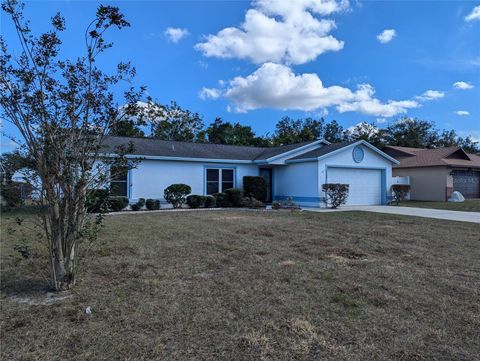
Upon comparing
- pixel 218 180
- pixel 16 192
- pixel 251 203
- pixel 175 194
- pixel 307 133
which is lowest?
pixel 251 203

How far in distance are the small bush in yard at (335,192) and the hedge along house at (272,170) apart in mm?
419

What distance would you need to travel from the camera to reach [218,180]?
1894 cm

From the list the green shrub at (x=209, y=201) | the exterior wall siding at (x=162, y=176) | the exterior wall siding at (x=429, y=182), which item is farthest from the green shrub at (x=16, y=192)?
the exterior wall siding at (x=429, y=182)

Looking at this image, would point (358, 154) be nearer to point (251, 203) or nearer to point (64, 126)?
point (251, 203)

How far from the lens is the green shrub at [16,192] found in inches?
173

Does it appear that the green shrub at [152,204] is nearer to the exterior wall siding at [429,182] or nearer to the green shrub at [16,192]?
the green shrub at [16,192]

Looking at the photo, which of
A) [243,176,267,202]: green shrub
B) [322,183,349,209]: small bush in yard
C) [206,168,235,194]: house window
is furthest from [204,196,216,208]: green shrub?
[322,183,349,209]: small bush in yard

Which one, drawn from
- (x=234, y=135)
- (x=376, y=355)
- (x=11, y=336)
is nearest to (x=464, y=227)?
(x=376, y=355)

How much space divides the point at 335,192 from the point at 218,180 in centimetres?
607

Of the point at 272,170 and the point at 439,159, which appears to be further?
the point at 439,159

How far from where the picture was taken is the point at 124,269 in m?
→ 5.51

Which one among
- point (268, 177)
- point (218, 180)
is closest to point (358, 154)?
point (268, 177)

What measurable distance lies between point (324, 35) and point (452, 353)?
599 inches

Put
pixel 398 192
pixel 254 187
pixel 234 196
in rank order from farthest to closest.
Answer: pixel 398 192 < pixel 254 187 < pixel 234 196
